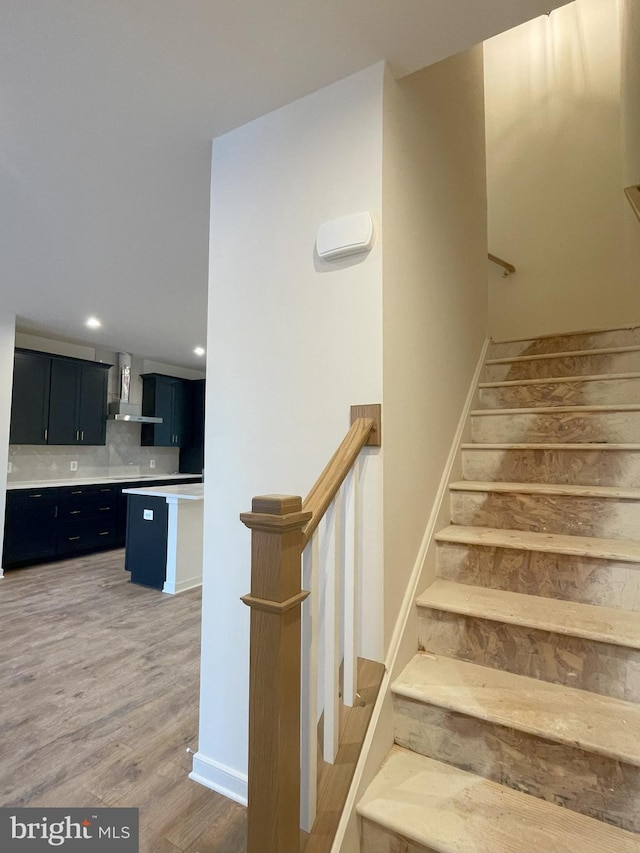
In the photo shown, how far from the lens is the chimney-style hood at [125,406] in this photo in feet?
19.4

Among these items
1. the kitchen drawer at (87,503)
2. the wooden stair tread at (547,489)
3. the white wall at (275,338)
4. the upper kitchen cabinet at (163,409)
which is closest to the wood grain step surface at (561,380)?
the wooden stair tread at (547,489)

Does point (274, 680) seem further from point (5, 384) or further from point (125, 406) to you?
point (125, 406)

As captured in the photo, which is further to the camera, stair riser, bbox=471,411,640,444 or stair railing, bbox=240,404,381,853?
stair riser, bbox=471,411,640,444

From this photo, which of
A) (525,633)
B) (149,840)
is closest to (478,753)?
(525,633)

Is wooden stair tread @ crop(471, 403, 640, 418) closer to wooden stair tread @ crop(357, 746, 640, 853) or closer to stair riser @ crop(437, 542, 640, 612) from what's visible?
stair riser @ crop(437, 542, 640, 612)

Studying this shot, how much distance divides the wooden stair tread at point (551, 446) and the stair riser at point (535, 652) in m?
0.89

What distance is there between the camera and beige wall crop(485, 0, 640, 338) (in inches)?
136

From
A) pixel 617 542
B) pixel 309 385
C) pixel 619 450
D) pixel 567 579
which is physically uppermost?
pixel 309 385

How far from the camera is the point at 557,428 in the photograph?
212 centimetres

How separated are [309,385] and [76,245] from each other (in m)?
2.39

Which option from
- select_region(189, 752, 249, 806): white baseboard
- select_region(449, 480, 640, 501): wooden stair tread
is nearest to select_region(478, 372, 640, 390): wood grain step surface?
select_region(449, 480, 640, 501): wooden stair tread

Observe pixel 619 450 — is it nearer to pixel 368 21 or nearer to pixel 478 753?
pixel 478 753

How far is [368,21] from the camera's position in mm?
1344

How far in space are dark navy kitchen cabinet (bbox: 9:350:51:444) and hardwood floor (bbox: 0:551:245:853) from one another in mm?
1928
